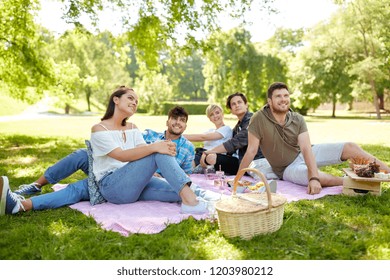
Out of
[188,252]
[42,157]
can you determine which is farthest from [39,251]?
[42,157]

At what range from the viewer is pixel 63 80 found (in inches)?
463

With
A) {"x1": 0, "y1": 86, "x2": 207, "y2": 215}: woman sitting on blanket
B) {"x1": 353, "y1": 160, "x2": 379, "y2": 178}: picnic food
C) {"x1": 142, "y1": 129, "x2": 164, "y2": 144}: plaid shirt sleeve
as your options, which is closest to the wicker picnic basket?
{"x1": 0, "y1": 86, "x2": 207, "y2": 215}: woman sitting on blanket

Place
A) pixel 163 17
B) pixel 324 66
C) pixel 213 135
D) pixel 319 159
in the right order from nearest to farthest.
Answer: pixel 319 159
pixel 213 135
pixel 163 17
pixel 324 66

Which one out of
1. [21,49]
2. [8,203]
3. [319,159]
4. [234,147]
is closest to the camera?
[8,203]

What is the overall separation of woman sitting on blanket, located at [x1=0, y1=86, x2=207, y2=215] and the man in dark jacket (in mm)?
1677

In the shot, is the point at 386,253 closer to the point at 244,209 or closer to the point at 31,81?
the point at 244,209

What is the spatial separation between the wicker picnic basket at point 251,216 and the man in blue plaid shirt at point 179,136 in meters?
1.79

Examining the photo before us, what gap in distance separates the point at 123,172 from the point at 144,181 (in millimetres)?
227

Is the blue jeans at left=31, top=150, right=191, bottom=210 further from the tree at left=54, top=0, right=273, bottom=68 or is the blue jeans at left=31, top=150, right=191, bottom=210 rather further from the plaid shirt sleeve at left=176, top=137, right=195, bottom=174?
the tree at left=54, top=0, right=273, bottom=68

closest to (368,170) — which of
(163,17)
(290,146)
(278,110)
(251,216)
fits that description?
(290,146)

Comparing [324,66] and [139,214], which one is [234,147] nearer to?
[139,214]

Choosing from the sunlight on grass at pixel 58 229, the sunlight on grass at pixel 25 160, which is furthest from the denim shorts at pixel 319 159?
the sunlight on grass at pixel 25 160

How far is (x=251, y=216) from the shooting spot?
2867 mm
